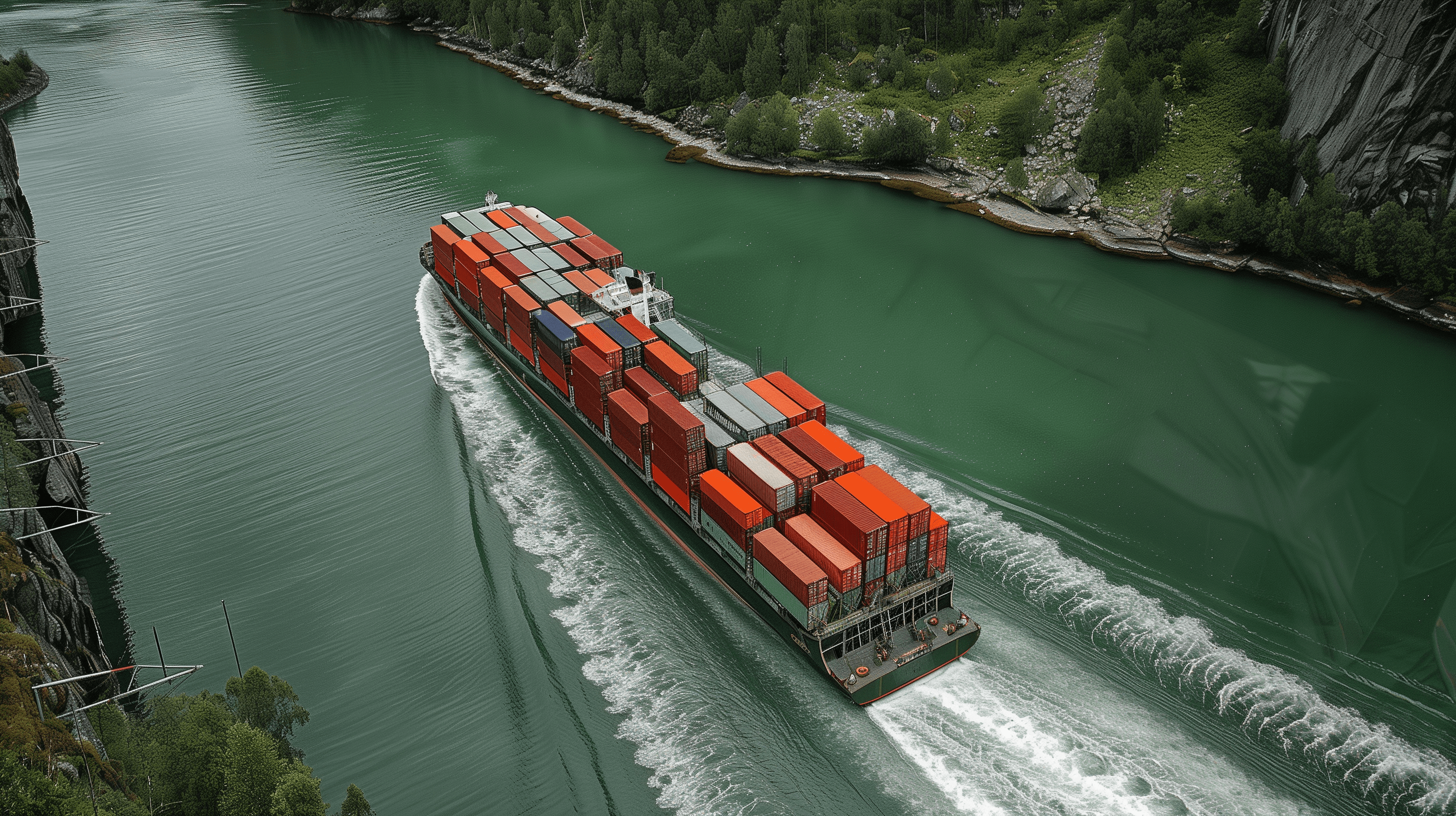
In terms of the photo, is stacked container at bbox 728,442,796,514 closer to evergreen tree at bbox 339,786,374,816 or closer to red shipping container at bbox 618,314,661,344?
red shipping container at bbox 618,314,661,344

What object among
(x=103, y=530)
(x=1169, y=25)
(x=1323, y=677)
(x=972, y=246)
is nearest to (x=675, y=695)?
(x=1323, y=677)

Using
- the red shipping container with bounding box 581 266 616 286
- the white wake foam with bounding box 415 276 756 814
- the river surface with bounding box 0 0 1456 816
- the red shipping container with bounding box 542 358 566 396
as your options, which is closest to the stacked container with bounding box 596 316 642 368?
the red shipping container with bounding box 542 358 566 396

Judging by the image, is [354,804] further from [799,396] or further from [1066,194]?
[1066,194]

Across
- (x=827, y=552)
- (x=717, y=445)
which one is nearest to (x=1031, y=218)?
(x=717, y=445)

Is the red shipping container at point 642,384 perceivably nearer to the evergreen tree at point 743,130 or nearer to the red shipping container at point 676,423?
the red shipping container at point 676,423

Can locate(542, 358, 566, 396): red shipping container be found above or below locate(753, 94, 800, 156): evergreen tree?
below

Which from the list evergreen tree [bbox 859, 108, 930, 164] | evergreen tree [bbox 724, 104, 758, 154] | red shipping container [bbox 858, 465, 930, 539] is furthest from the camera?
evergreen tree [bbox 724, 104, 758, 154]
